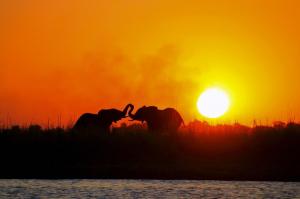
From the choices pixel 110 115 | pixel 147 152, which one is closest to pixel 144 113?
pixel 110 115

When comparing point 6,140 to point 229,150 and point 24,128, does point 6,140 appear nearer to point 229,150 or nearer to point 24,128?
point 24,128

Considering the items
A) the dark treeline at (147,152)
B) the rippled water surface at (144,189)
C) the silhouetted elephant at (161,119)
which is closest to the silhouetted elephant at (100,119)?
the silhouetted elephant at (161,119)

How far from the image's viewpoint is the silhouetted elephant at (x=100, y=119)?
34500mm

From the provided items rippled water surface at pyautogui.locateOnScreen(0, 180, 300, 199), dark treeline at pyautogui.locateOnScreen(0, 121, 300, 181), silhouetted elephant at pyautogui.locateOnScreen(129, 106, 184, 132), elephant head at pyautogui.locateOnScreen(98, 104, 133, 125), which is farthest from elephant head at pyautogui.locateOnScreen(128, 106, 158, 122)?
rippled water surface at pyautogui.locateOnScreen(0, 180, 300, 199)

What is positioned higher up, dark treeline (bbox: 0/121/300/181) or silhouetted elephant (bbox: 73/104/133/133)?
silhouetted elephant (bbox: 73/104/133/133)

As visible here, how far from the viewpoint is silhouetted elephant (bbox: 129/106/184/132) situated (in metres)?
35.7

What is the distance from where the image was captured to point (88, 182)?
87.5 feet

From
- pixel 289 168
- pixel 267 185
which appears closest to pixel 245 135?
pixel 289 168

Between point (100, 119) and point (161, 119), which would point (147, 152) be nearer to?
point (100, 119)

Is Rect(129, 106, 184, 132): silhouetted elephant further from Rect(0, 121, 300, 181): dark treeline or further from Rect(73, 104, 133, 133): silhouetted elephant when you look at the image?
Rect(0, 121, 300, 181): dark treeline

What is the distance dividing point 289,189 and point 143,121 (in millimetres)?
13708

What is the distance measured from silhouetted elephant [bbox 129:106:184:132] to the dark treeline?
3.55 meters

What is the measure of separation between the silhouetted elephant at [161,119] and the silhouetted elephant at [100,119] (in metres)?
1.17

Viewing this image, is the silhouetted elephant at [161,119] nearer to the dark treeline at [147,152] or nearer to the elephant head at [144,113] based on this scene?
the elephant head at [144,113]
